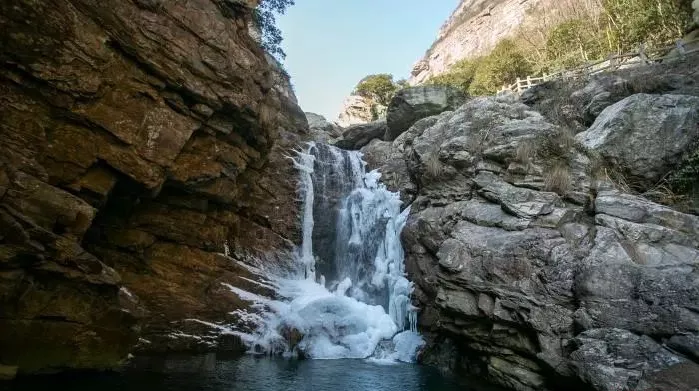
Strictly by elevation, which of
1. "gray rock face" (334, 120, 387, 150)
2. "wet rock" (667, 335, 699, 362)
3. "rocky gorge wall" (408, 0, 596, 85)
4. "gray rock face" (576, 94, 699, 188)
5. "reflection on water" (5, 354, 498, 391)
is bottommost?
"reflection on water" (5, 354, 498, 391)

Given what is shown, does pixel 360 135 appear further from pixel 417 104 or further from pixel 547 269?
pixel 547 269

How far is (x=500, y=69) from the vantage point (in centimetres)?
3556

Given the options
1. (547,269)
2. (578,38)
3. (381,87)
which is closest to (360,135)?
(381,87)

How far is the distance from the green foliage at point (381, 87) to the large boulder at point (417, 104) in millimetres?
18324

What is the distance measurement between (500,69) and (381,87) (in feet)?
54.3

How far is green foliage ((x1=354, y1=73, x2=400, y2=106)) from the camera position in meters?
49.3

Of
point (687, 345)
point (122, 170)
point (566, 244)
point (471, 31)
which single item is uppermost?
point (471, 31)

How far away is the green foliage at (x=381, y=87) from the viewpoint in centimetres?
4934

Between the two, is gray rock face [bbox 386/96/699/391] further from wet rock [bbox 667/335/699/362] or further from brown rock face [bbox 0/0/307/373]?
brown rock face [bbox 0/0/307/373]

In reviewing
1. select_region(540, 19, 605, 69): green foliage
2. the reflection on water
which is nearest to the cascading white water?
the reflection on water

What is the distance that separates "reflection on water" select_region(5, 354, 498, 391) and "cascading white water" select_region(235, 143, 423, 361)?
1569 mm

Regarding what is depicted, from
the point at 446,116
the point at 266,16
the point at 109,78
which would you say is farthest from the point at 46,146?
Result: the point at 446,116

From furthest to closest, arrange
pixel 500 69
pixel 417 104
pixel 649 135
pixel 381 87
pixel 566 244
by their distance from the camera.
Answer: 1. pixel 381 87
2. pixel 500 69
3. pixel 417 104
4. pixel 649 135
5. pixel 566 244

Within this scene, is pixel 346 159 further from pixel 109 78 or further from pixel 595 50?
pixel 595 50
